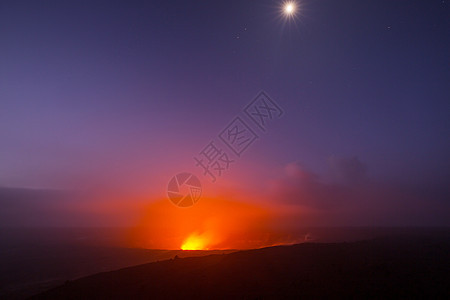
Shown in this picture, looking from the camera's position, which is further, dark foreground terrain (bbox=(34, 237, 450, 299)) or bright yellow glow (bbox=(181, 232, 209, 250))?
bright yellow glow (bbox=(181, 232, 209, 250))

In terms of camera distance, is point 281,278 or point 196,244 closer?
point 281,278

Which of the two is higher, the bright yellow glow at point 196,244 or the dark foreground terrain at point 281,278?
the bright yellow glow at point 196,244

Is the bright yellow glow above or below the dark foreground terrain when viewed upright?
above

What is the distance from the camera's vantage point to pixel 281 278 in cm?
2688

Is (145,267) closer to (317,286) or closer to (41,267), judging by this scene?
(317,286)

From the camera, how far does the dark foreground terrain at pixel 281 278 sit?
23.1 meters

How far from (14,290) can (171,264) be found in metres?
38.1

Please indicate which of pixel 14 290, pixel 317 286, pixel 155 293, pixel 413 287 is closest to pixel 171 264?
pixel 155 293

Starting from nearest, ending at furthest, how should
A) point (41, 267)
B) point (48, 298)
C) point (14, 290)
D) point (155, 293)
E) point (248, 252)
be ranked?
point (155, 293), point (48, 298), point (248, 252), point (14, 290), point (41, 267)

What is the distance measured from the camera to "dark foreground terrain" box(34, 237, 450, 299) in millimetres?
23094

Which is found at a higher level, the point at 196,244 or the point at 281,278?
→ the point at 196,244

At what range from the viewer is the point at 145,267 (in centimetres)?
3472

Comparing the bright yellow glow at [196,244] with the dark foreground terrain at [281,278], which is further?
the bright yellow glow at [196,244]

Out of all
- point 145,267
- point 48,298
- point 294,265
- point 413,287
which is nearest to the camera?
point 413,287
